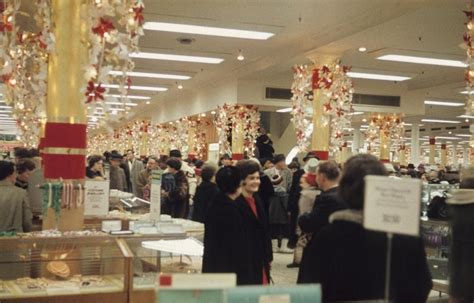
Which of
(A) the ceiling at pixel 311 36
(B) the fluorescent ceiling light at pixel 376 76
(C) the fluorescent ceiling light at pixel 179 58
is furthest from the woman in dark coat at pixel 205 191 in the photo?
(B) the fluorescent ceiling light at pixel 376 76

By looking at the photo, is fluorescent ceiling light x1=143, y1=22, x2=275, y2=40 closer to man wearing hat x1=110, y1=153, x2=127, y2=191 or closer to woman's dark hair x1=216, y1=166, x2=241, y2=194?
man wearing hat x1=110, y1=153, x2=127, y2=191

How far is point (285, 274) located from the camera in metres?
8.20

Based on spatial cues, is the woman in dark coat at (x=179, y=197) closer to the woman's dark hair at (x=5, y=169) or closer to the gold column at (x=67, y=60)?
the woman's dark hair at (x=5, y=169)

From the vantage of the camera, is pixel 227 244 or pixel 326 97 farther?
pixel 326 97

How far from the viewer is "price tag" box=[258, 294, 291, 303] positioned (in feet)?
6.32

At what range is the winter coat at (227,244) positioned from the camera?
3.98 meters

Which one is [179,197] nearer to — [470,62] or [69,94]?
[69,94]

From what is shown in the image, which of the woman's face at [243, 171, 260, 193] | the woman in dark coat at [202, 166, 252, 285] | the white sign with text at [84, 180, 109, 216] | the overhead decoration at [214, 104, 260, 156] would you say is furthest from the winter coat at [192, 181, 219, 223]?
the overhead decoration at [214, 104, 260, 156]

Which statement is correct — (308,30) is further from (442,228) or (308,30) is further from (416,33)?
(442,228)

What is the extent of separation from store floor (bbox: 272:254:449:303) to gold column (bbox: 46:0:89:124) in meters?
3.57

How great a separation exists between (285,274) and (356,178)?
5.93 m

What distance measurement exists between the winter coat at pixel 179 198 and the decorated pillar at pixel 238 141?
9052mm

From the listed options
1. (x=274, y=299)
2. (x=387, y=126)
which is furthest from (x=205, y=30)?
(x=387, y=126)

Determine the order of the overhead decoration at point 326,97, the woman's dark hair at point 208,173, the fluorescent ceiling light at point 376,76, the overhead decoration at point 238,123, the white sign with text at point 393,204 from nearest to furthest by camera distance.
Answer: the white sign with text at point 393,204
the woman's dark hair at point 208,173
the overhead decoration at point 326,97
the fluorescent ceiling light at point 376,76
the overhead decoration at point 238,123
